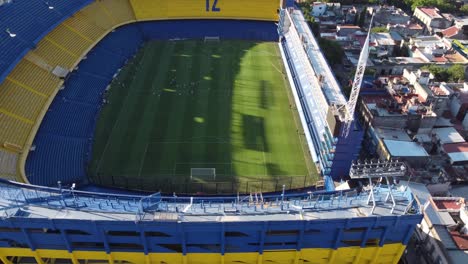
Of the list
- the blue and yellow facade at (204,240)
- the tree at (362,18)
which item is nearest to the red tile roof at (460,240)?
the blue and yellow facade at (204,240)

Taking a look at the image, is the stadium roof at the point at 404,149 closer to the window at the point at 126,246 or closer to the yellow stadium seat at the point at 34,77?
the window at the point at 126,246

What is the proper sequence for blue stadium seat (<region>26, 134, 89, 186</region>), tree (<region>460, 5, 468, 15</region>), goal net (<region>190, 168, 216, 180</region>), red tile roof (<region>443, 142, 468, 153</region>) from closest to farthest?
blue stadium seat (<region>26, 134, 89, 186</region>) → goal net (<region>190, 168, 216, 180</region>) → red tile roof (<region>443, 142, 468, 153</region>) → tree (<region>460, 5, 468, 15</region>)

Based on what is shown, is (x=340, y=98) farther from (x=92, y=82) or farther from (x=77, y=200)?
(x=92, y=82)

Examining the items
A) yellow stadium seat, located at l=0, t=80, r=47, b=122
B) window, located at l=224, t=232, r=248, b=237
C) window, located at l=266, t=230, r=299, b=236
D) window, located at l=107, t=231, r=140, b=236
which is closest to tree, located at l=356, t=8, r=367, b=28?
yellow stadium seat, located at l=0, t=80, r=47, b=122

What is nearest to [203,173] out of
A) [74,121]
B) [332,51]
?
[74,121]

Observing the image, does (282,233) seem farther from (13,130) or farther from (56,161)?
(13,130)

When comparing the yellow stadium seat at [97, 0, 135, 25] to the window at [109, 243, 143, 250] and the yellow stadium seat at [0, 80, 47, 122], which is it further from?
the window at [109, 243, 143, 250]

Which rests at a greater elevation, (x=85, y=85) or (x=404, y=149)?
(x=85, y=85)
